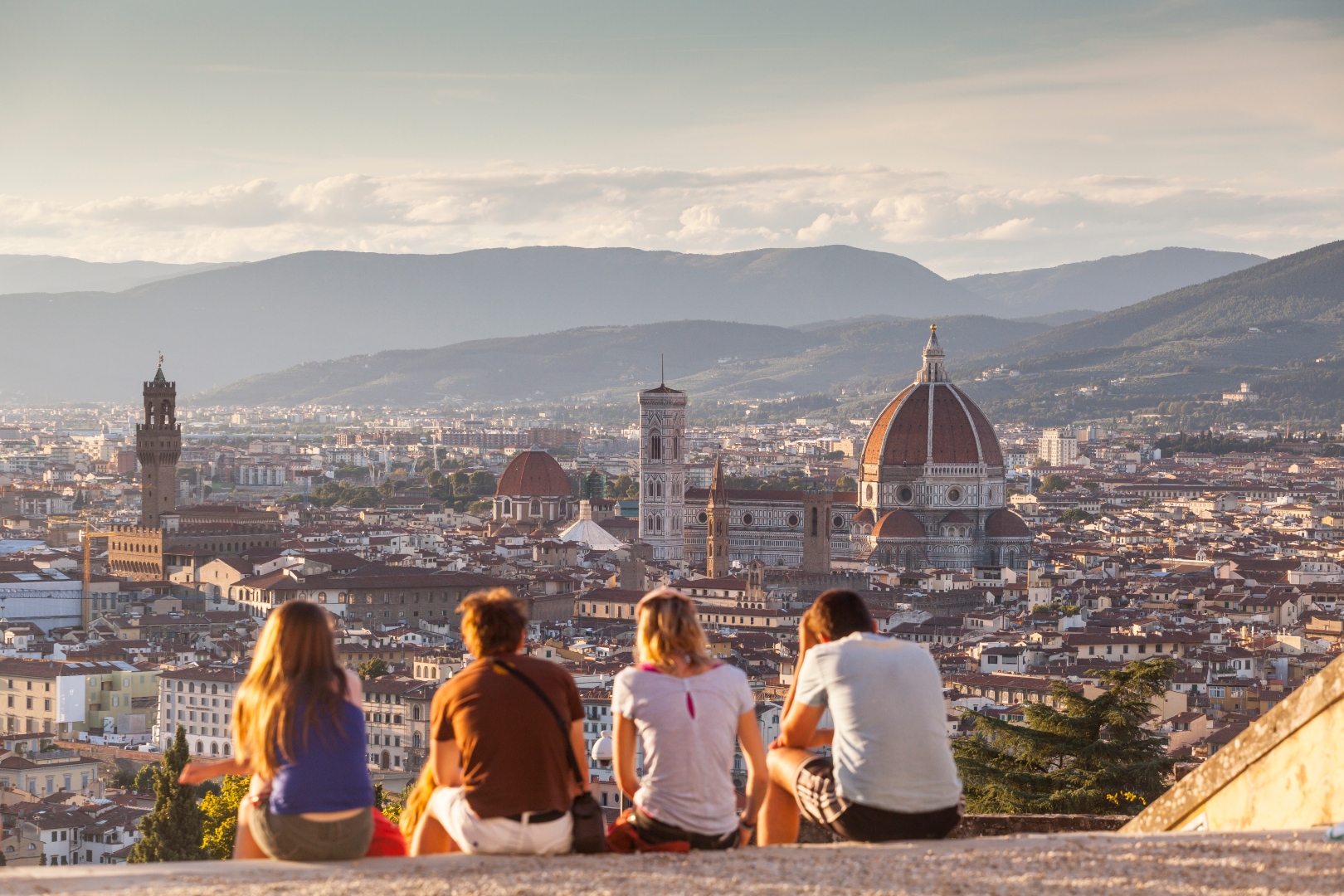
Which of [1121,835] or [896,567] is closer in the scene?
[1121,835]

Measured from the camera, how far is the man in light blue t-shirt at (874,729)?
593 centimetres

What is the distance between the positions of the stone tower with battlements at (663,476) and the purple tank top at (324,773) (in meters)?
59.0

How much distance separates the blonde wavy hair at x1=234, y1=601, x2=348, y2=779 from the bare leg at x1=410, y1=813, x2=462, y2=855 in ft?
1.58

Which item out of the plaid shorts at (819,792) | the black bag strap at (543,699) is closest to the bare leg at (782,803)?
the plaid shorts at (819,792)

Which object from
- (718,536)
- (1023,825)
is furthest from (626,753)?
(718,536)

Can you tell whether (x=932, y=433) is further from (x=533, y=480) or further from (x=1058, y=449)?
(x=1058, y=449)

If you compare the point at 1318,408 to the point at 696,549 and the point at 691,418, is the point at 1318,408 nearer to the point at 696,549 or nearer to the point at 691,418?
the point at 691,418

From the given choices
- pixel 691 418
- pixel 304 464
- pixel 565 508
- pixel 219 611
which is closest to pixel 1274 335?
pixel 691 418

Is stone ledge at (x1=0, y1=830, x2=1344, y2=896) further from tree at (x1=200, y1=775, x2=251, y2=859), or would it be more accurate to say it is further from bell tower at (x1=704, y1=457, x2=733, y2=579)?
bell tower at (x1=704, y1=457, x2=733, y2=579)

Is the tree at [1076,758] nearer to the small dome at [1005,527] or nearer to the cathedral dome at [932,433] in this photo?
the small dome at [1005,527]

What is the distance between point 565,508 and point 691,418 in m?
111

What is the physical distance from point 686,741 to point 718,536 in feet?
177

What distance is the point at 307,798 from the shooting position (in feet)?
18.4

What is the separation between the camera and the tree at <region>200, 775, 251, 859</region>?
18.6 meters
